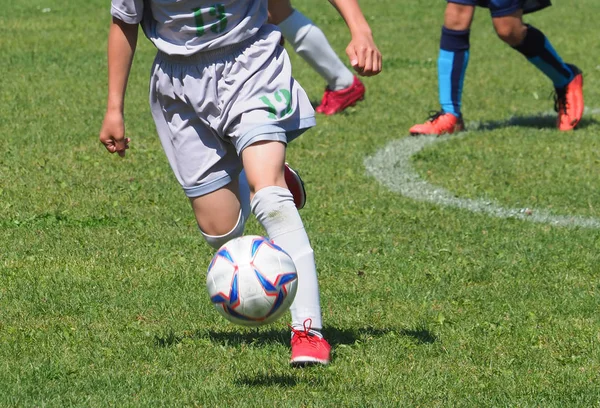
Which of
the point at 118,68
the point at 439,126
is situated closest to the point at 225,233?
the point at 118,68

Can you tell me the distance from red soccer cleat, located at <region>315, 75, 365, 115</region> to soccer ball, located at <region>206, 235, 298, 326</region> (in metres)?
5.29

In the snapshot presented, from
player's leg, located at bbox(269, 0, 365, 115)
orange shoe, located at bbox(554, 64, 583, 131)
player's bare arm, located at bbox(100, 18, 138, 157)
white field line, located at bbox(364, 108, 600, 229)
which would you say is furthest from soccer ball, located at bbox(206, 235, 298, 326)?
player's leg, located at bbox(269, 0, 365, 115)

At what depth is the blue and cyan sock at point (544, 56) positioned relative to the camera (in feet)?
28.0

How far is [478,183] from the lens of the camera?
23.3 ft

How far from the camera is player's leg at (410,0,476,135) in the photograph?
27.8ft

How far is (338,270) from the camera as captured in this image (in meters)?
5.41

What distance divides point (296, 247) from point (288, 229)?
7 centimetres

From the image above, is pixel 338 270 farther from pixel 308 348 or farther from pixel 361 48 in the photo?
pixel 361 48

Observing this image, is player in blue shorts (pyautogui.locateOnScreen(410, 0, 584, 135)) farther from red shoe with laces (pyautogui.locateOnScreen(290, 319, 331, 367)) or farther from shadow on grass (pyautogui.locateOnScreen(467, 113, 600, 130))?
red shoe with laces (pyautogui.locateOnScreen(290, 319, 331, 367))

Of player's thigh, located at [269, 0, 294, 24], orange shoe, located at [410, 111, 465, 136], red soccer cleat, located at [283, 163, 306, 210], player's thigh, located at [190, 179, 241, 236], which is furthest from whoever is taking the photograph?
player's thigh, located at [269, 0, 294, 24]

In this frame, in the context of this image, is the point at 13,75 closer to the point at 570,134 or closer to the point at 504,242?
the point at 570,134

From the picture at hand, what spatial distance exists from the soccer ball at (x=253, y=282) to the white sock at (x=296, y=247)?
179mm

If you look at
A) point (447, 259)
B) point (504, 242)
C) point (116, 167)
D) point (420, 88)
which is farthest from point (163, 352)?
point (420, 88)

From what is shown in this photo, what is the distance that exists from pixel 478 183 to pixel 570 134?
63.4 inches
